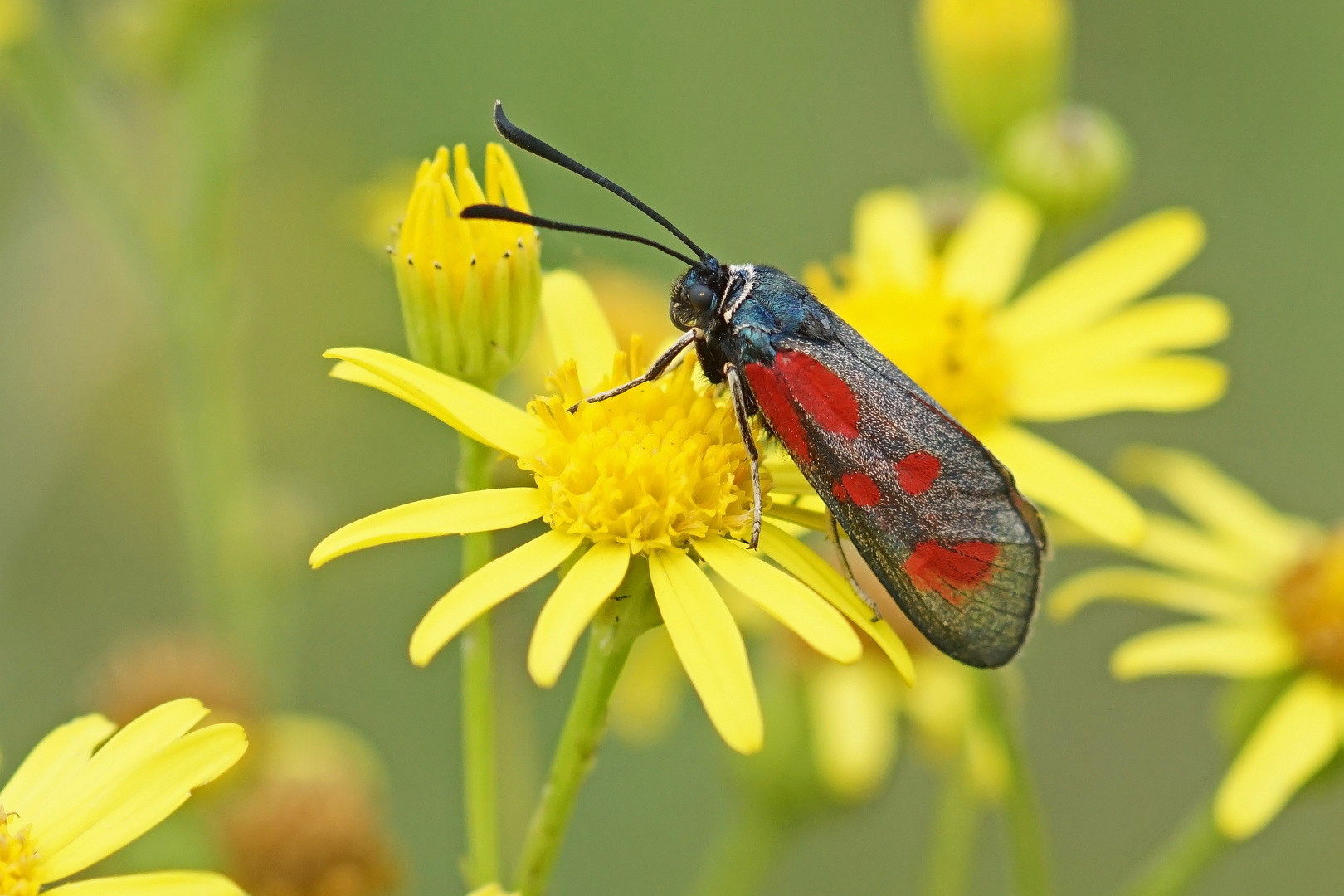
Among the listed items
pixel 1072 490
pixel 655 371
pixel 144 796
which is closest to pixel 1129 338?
pixel 1072 490

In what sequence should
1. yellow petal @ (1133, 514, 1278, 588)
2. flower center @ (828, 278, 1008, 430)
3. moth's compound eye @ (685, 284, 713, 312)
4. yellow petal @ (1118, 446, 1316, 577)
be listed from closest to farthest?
moth's compound eye @ (685, 284, 713, 312) < flower center @ (828, 278, 1008, 430) < yellow petal @ (1133, 514, 1278, 588) < yellow petal @ (1118, 446, 1316, 577)

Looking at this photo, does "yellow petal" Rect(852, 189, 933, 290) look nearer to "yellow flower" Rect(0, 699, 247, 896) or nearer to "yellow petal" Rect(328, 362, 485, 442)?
"yellow petal" Rect(328, 362, 485, 442)

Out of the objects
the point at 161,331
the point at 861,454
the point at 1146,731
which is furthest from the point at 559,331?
the point at 1146,731

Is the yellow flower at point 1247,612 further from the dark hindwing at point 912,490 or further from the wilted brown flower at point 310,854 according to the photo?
the wilted brown flower at point 310,854

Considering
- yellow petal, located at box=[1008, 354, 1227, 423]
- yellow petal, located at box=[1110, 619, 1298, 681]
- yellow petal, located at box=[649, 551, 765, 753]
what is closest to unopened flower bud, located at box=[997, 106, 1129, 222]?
yellow petal, located at box=[1008, 354, 1227, 423]

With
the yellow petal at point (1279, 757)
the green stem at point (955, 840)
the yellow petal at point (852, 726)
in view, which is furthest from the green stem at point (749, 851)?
the yellow petal at point (1279, 757)

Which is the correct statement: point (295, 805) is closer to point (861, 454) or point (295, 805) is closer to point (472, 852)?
point (472, 852)

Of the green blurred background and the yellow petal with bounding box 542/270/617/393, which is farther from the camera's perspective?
the green blurred background
